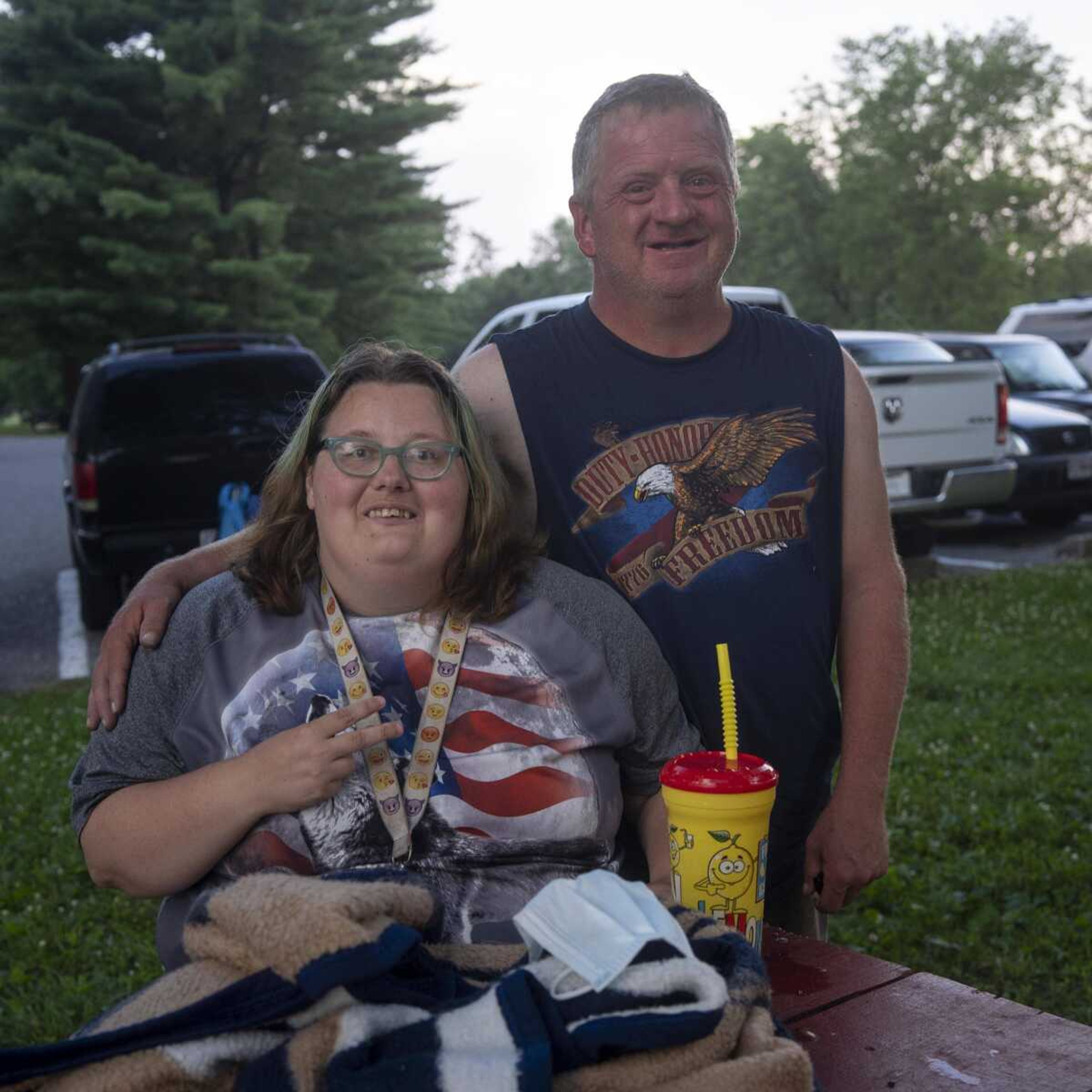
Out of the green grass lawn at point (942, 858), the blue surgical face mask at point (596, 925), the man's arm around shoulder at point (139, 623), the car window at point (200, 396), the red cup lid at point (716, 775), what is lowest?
the green grass lawn at point (942, 858)

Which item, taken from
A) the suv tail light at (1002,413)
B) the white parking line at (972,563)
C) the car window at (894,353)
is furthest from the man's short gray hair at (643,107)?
the white parking line at (972,563)

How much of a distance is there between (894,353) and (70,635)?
6976 mm

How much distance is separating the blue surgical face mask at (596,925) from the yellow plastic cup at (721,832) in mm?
250

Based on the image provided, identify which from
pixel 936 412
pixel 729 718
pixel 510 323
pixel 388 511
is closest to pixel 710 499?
pixel 388 511

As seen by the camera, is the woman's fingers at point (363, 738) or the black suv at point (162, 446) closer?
the woman's fingers at point (363, 738)

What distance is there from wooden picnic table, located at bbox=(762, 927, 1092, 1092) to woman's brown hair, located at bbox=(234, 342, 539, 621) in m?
0.79

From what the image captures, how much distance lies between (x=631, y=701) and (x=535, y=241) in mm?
102409

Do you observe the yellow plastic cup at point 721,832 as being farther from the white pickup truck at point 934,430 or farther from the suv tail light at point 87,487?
the white pickup truck at point 934,430

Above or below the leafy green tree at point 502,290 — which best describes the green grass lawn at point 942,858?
below

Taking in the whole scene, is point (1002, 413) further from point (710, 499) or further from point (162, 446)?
point (710, 499)

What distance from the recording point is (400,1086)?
1.37m

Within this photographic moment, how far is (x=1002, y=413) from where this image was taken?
11141 millimetres

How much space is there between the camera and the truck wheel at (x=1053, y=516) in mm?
14320

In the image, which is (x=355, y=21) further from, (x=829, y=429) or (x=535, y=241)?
(x=535, y=241)
